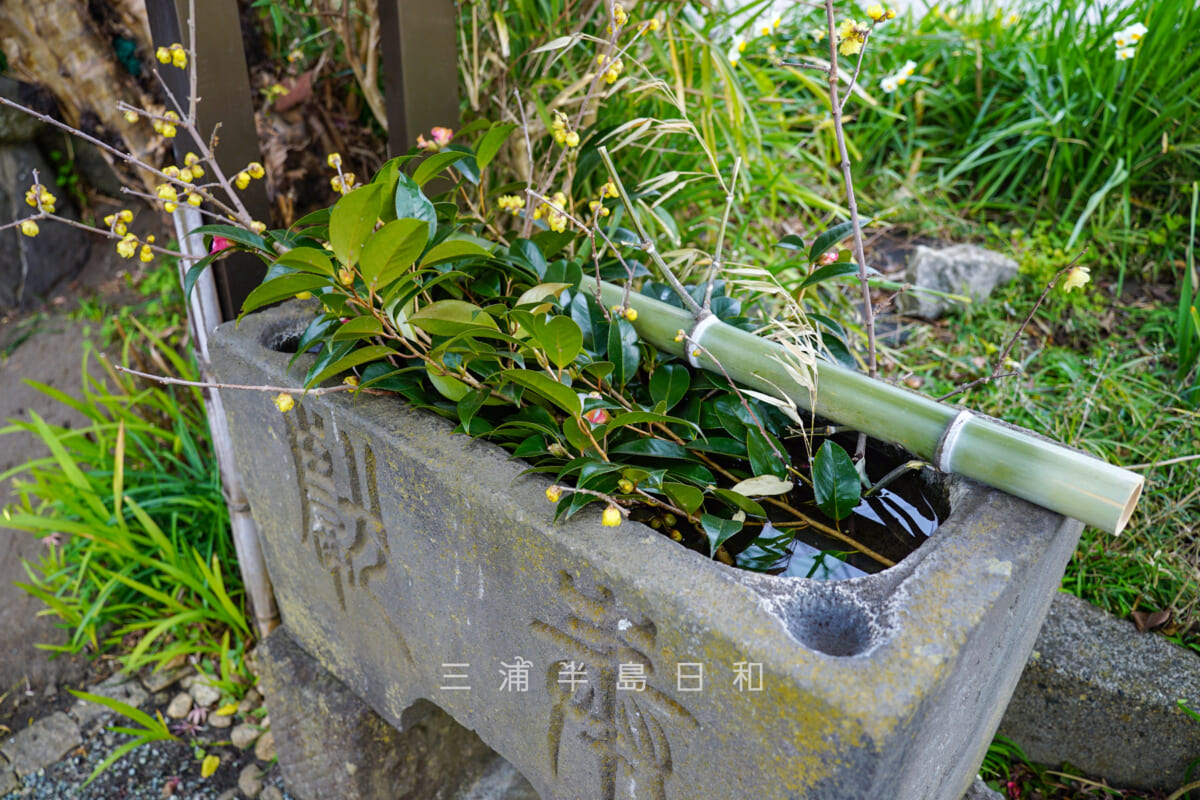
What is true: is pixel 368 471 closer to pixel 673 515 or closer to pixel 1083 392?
pixel 673 515

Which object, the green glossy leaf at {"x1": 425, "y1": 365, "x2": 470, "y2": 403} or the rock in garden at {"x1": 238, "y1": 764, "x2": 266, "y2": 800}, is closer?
the green glossy leaf at {"x1": 425, "y1": 365, "x2": 470, "y2": 403}

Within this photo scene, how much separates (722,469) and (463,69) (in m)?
1.23

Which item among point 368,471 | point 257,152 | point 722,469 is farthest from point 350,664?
point 257,152

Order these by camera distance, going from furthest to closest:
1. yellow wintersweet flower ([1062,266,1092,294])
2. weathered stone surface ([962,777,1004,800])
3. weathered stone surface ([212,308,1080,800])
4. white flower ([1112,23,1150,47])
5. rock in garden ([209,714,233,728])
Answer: white flower ([1112,23,1150,47]) < rock in garden ([209,714,233,728]) < weathered stone surface ([962,777,1004,800]) < yellow wintersweet flower ([1062,266,1092,294]) < weathered stone surface ([212,308,1080,800])

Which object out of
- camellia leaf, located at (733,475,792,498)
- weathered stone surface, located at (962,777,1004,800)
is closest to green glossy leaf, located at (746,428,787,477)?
camellia leaf, located at (733,475,792,498)

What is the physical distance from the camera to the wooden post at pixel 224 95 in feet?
4.54

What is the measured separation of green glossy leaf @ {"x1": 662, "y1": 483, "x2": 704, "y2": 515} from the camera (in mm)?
952

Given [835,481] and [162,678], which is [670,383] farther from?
[162,678]

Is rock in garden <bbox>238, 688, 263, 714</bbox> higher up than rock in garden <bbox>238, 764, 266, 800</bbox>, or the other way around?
rock in garden <bbox>238, 688, 263, 714</bbox>

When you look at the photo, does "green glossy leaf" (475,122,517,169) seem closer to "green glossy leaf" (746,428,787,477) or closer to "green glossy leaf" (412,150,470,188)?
"green glossy leaf" (412,150,470,188)

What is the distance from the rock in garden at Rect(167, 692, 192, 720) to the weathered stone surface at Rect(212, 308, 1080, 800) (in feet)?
3.02

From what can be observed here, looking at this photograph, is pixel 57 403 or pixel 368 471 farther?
pixel 57 403

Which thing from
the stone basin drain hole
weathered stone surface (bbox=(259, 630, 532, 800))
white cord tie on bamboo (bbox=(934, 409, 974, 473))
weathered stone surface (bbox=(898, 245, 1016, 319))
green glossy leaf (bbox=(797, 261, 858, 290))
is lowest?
weathered stone surface (bbox=(259, 630, 532, 800))

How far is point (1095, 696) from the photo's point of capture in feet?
5.03
